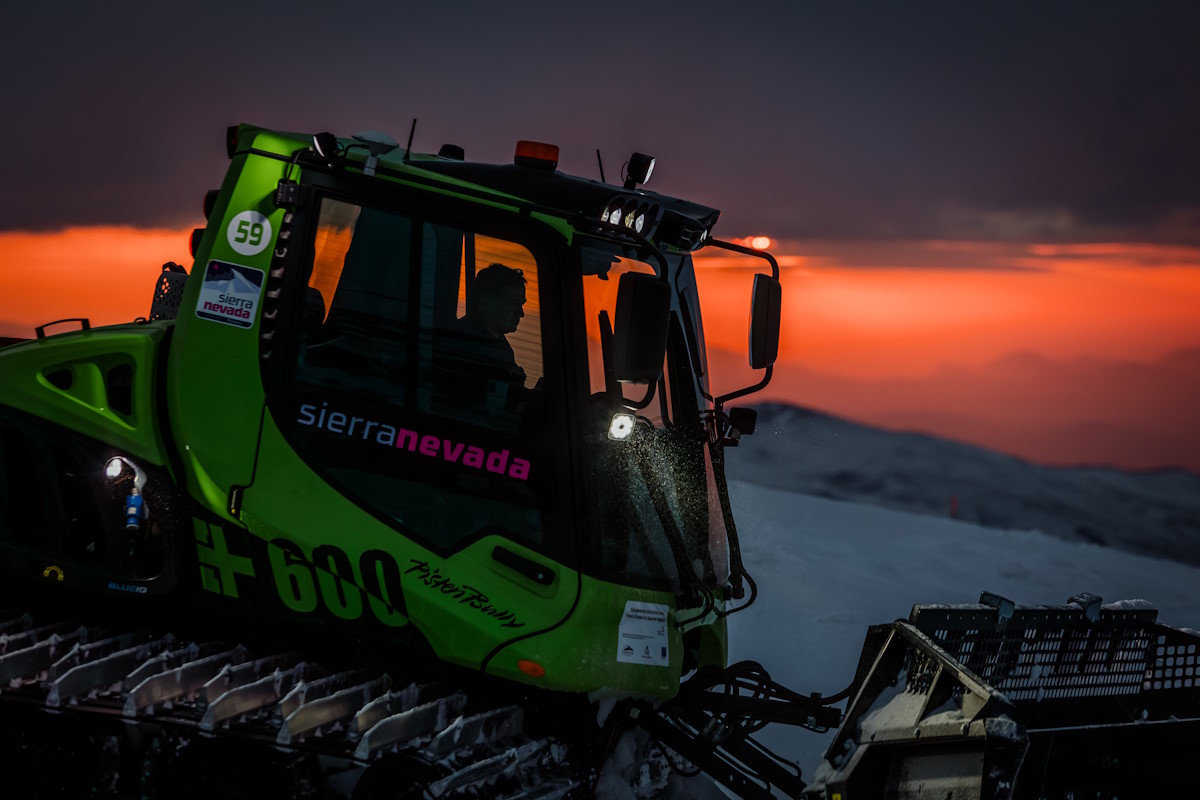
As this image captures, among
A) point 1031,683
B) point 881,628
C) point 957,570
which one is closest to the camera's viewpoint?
point 881,628

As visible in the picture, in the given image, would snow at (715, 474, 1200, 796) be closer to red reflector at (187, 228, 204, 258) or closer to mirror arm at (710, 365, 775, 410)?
mirror arm at (710, 365, 775, 410)

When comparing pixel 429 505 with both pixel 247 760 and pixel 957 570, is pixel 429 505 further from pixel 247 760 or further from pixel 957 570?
pixel 957 570

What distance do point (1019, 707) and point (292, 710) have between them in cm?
287

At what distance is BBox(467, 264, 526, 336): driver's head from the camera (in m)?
4.29

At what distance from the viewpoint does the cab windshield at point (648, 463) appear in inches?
166

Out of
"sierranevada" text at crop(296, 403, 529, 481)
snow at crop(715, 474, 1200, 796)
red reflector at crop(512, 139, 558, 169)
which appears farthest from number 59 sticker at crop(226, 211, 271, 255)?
snow at crop(715, 474, 1200, 796)

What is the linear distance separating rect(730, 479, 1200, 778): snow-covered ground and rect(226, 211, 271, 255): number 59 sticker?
4.24m

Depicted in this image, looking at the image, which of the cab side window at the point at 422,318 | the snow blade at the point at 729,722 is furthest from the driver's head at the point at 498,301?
the snow blade at the point at 729,722

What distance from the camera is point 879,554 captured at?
1175cm

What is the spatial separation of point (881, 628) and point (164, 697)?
2658 millimetres

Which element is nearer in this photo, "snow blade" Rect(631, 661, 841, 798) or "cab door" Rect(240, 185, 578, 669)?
"cab door" Rect(240, 185, 578, 669)

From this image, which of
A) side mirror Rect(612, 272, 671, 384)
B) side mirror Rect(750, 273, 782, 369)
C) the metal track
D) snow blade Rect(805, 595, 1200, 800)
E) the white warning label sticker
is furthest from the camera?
side mirror Rect(750, 273, 782, 369)

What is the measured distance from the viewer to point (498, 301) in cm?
430

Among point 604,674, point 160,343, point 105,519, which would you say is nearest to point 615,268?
point 604,674
